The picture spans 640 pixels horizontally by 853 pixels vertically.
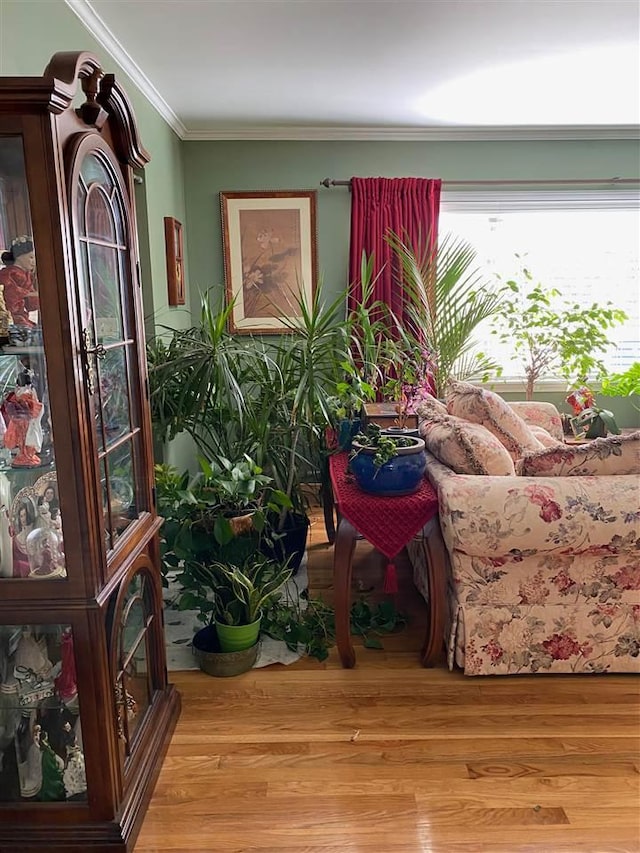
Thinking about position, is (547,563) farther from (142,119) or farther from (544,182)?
(544,182)

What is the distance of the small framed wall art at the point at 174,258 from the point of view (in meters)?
3.86

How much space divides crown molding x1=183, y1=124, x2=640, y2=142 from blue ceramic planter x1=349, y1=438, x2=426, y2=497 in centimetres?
285

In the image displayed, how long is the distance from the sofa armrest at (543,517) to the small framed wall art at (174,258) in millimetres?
2451

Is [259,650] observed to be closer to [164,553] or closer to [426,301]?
[164,553]

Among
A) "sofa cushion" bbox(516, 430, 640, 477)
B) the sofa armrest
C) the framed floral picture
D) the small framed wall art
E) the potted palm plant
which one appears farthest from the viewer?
the framed floral picture

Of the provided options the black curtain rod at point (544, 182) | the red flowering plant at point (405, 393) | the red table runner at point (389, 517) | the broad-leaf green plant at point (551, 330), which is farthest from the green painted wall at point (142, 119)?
the broad-leaf green plant at point (551, 330)

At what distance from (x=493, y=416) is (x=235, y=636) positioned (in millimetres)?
1496

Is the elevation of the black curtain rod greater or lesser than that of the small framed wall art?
greater

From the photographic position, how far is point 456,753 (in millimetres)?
1998

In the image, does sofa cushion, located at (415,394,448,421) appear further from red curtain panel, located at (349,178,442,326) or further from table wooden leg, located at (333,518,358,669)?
red curtain panel, located at (349,178,442,326)

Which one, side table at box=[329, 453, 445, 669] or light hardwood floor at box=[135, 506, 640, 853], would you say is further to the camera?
side table at box=[329, 453, 445, 669]

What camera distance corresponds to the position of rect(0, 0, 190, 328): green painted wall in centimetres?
201

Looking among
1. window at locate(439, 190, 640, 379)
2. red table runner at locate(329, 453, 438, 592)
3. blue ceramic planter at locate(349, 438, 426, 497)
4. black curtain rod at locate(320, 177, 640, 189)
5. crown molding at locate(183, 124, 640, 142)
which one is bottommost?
red table runner at locate(329, 453, 438, 592)

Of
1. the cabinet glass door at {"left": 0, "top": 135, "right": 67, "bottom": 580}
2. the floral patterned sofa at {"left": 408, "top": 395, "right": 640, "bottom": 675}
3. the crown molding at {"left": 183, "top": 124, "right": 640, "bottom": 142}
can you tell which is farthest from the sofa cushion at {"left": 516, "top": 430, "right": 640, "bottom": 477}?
the crown molding at {"left": 183, "top": 124, "right": 640, "bottom": 142}
